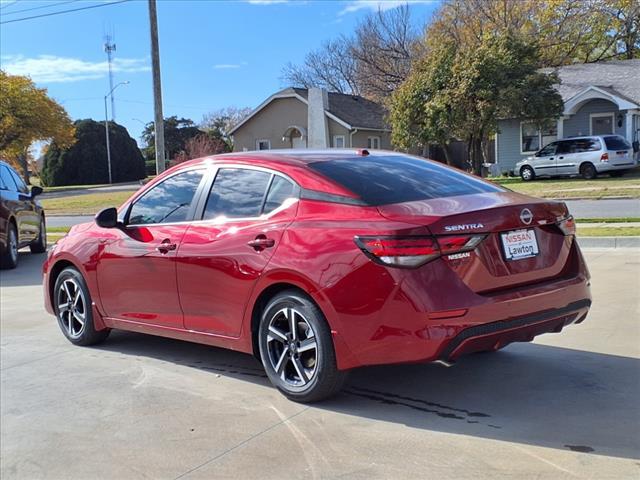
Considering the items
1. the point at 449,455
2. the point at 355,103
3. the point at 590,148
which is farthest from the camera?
the point at 355,103

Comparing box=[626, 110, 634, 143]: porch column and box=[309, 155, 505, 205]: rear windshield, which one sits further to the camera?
box=[626, 110, 634, 143]: porch column

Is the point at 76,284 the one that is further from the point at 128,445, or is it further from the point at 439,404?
the point at 439,404

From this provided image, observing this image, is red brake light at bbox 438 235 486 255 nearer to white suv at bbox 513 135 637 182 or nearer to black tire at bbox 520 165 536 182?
white suv at bbox 513 135 637 182

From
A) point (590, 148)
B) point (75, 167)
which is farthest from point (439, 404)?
point (75, 167)

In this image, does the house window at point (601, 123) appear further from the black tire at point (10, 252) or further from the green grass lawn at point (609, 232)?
the black tire at point (10, 252)

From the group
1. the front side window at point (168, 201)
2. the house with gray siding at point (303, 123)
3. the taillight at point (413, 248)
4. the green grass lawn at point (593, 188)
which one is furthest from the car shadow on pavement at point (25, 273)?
the house with gray siding at point (303, 123)

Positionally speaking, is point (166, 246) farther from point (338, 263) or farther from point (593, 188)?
point (593, 188)

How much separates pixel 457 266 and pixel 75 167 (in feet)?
205

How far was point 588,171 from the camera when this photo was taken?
25.7 metres

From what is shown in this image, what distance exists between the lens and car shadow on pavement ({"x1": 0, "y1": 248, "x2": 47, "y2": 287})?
1047 centimetres

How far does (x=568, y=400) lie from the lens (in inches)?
168

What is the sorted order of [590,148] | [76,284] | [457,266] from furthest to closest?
[590,148], [76,284], [457,266]

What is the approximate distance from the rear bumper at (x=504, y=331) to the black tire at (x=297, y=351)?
0.77m

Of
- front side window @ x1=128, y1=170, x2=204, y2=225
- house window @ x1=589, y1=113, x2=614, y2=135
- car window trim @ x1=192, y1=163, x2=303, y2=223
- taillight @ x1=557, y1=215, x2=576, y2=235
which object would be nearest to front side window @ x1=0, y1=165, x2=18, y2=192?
front side window @ x1=128, y1=170, x2=204, y2=225
